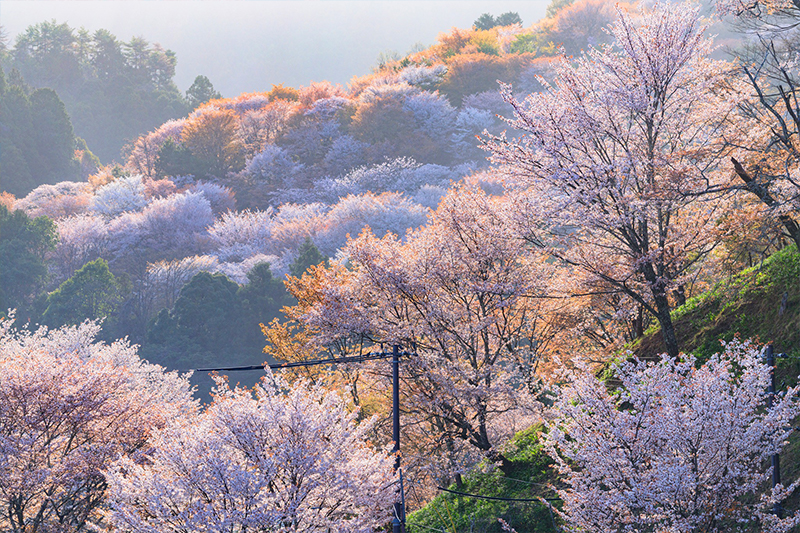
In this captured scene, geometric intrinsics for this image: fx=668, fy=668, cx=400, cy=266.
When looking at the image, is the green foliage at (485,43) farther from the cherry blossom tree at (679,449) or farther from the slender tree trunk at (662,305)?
the cherry blossom tree at (679,449)

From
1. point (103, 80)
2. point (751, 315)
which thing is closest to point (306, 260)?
point (751, 315)

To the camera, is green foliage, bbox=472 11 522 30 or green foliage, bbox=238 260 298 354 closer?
green foliage, bbox=238 260 298 354

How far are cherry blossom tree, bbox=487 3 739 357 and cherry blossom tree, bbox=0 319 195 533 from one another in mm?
8749

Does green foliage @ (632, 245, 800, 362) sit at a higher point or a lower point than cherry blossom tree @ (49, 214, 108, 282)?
lower

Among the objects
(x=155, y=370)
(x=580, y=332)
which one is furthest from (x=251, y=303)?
(x=580, y=332)

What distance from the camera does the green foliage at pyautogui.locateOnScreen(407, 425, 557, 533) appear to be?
42.9 feet

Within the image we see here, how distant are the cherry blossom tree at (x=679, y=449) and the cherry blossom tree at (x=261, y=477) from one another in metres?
2.91

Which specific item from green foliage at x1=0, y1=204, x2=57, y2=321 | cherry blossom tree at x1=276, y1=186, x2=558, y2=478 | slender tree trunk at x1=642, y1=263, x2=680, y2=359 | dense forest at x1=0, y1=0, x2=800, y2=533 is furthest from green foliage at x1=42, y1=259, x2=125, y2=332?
slender tree trunk at x1=642, y1=263, x2=680, y2=359


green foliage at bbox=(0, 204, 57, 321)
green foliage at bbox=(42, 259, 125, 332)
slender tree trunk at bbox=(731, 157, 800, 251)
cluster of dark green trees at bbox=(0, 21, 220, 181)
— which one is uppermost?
cluster of dark green trees at bbox=(0, 21, 220, 181)

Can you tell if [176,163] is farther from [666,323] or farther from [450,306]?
[666,323]

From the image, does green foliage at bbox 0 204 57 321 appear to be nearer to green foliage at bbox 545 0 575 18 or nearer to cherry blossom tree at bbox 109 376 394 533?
cherry blossom tree at bbox 109 376 394 533

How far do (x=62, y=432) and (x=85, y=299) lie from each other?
92.7ft

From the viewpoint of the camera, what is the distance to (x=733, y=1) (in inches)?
553

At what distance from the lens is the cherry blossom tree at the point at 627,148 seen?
12.0 metres
